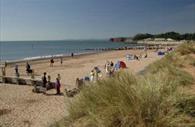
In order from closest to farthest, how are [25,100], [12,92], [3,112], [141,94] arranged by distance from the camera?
1. [141,94]
2. [3,112]
3. [25,100]
4. [12,92]

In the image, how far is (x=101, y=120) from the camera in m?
3.98

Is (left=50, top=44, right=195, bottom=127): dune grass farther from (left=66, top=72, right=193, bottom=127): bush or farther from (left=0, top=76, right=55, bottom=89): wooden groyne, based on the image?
(left=0, top=76, right=55, bottom=89): wooden groyne

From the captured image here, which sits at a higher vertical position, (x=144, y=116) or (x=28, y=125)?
(x=144, y=116)

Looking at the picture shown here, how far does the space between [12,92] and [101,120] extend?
1316 centimetres

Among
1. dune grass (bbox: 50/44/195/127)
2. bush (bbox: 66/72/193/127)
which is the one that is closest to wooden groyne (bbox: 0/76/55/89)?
dune grass (bbox: 50/44/195/127)

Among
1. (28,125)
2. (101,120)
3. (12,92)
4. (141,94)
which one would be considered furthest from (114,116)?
(12,92)

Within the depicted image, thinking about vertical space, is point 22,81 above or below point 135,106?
below

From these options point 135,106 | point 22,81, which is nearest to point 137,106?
point 135,106

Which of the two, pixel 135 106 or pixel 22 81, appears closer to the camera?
pixel 135 106

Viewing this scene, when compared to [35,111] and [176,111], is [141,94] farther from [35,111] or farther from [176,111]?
[35,111]

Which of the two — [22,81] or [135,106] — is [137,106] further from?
[22,81]

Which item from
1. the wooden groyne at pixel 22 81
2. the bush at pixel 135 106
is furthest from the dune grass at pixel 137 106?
the wooden groyne at pixel 22 81

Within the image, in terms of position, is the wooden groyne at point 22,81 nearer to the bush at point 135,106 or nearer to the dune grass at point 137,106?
the dune grass at point 137,106

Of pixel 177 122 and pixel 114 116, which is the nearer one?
pixel 177 122
